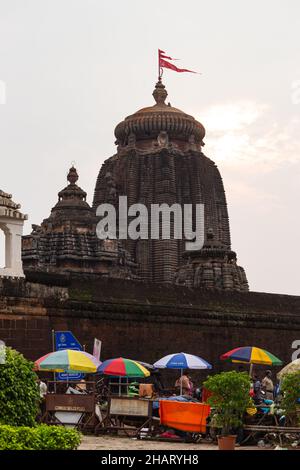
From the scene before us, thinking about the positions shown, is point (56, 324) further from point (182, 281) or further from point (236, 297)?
point (182, 281)

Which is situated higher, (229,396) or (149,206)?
(149,206)

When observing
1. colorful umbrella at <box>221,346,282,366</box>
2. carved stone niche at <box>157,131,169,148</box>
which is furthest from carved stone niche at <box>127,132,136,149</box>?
colorful umbrella at <box>221,346,282,366</box>

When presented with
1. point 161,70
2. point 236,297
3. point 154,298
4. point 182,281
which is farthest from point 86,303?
point 161,70

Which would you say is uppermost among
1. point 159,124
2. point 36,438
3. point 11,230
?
point 159,124

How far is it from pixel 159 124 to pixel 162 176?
451 cm

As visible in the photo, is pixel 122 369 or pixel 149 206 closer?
pixel 122 369

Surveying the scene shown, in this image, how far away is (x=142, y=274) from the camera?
48906 mm

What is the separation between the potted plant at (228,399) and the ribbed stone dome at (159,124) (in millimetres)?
39400

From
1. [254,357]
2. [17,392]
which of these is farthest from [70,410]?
[254,357]

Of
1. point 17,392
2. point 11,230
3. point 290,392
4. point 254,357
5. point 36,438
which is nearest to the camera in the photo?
point 36,438

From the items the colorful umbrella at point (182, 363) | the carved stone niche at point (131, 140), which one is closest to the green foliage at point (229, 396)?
the colorful umbrella at point (182, 363)

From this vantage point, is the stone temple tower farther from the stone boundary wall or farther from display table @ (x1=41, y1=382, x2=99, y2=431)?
display table @ (x1=41, y1=382, x2=99, y2=431)

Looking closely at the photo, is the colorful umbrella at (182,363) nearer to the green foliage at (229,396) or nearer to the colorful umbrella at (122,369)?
the colorful umbrella at (122,369)

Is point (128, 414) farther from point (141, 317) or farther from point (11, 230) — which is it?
point (141, 317)
